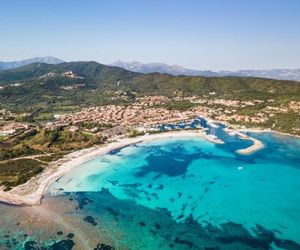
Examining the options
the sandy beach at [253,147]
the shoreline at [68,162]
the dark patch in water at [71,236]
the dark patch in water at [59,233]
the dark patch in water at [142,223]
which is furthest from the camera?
the sandy beach at [253,147]

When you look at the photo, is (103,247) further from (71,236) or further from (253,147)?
(253,147)

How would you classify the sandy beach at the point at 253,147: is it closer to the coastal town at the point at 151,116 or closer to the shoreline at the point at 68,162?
the shoreline at the point at 68,162

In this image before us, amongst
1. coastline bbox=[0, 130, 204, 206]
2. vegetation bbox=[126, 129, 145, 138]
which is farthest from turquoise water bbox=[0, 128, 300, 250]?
vegetation bbox=[126, 129, 145, 138]

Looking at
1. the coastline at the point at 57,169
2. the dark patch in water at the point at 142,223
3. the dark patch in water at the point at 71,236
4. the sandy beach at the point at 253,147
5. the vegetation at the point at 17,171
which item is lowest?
the coastline at the point at 57,169

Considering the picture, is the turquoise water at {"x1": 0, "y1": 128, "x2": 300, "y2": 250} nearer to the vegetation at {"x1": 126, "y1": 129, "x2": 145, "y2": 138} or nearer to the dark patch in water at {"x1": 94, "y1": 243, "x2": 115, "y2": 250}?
the dark patch in water at {"x1": 94, "y1": 243, "x2": 115, "y2": 250}

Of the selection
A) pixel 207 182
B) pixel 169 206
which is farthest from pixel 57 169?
pixel 207 182

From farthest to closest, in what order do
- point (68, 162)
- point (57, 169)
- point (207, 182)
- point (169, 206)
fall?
1. point (68, 162)
2. point (57, 169)
3. point (207, 182)
4. point (169, 206)

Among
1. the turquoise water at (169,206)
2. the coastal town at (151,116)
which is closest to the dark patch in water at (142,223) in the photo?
the turquoise water at (169,206)
